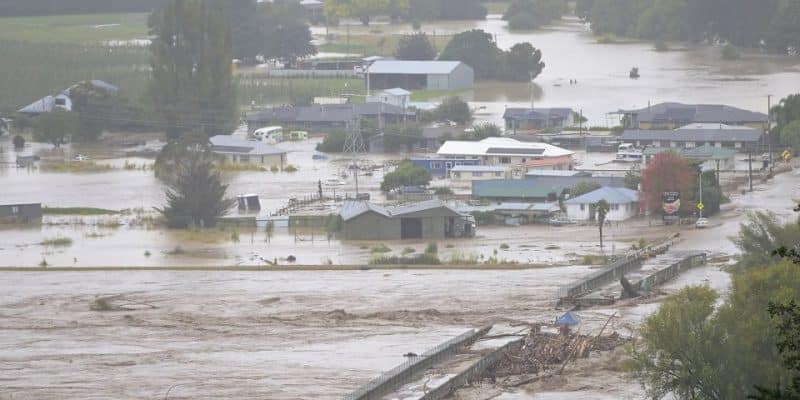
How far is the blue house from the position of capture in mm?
28094

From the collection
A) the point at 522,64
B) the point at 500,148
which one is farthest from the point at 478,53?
the point at 500,148

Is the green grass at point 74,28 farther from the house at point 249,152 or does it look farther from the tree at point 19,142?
the house at point 249,152

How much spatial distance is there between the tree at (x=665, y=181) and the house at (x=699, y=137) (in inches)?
243

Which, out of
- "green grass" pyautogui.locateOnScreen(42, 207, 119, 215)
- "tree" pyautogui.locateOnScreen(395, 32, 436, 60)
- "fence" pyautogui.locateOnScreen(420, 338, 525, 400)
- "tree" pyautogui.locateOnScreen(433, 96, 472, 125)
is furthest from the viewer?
"tree" pyautogui.locateOnScreen(395, 32, 436, 60)

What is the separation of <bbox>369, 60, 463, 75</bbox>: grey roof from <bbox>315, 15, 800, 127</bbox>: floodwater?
875 mm

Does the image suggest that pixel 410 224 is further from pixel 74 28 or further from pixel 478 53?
pixel 74 28

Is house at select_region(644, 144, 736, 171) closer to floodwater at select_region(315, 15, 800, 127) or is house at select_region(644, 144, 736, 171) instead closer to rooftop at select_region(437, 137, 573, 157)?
rooftop at select_region(437, 137, 573, 157)

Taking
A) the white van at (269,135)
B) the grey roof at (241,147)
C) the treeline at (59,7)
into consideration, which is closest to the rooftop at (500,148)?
the grey roof at (241,147)

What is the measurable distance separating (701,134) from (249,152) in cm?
770

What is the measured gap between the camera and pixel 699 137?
97.4 feet

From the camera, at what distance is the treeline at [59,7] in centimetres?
4125

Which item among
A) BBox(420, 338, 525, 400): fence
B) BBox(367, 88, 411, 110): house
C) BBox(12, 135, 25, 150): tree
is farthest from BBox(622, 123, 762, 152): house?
BBox(420, 338, 525, 400): fence

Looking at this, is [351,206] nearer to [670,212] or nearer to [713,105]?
[670,212]

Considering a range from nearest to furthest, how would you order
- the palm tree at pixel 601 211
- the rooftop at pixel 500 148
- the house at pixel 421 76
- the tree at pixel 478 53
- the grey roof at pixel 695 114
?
the palm tree at pixel 601 211 → the rooftop at pixel 500 148 → the grey roof at pixel 695 114 → the house at pixel 421 76 → the tree at pixel 478 53
